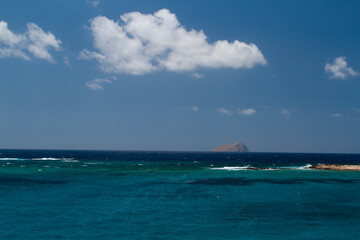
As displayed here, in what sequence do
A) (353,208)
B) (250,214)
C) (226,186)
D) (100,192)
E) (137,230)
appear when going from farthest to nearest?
1. (226,186)
2. (100,192)
3. (353,208)
4. (250,214)
5. (137,230)

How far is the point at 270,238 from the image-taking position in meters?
23.2

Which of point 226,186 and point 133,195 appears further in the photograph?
point 226,186

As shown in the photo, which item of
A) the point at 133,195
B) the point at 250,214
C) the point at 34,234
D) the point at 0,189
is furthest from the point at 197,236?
the point at 0,189

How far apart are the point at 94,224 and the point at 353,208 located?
28081 mm

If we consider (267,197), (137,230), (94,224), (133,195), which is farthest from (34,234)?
(267,197)

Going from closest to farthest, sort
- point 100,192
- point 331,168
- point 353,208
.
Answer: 1. point 353,208
2. point 100,192
3. point 331,168

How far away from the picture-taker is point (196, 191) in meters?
45.0

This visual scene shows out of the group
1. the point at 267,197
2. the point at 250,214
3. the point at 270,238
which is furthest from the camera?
the point at 267,197

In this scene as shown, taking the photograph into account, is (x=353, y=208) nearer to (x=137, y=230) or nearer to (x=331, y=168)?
(x=137, y=230)

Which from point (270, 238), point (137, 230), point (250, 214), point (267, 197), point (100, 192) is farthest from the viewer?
point (100, 192)

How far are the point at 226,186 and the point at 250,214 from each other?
20.2 meters

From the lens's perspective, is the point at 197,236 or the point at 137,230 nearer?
the point at 197,236

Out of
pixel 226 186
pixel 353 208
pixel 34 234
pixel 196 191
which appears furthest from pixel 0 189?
pixel 353 208

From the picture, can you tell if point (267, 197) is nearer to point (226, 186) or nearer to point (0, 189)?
point (226, 186)
